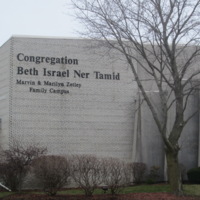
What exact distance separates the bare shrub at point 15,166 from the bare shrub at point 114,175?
3.67 meters

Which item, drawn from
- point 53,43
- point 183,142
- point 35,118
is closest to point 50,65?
point 53,43

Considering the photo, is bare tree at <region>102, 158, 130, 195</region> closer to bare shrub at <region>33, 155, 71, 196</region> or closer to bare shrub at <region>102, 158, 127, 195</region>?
bare shrub at <region>102, 158, 127, 195</region>

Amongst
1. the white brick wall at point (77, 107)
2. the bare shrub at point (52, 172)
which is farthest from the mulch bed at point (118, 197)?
the white brick wall at point (77, 107)

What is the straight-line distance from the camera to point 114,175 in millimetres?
16688

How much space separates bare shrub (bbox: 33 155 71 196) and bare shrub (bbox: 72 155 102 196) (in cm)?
39

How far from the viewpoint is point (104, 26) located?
17703mm

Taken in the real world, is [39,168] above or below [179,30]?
below

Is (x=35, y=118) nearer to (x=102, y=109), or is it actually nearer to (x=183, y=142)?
(x=102, y=109)

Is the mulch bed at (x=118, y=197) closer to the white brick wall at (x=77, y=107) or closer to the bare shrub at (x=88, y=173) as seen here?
the bare shrub at (x=88, y=173)

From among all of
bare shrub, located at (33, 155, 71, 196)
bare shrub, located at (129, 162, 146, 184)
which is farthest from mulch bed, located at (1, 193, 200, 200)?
bare shrub, located at (129, 162, 146, 184)

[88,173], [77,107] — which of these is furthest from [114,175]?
[77,107]

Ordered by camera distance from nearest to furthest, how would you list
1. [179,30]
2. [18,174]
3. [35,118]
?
[179,30] → [18,174] → [35,118]

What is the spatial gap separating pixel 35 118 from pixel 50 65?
2.68 m

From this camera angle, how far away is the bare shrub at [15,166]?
19.2 m
